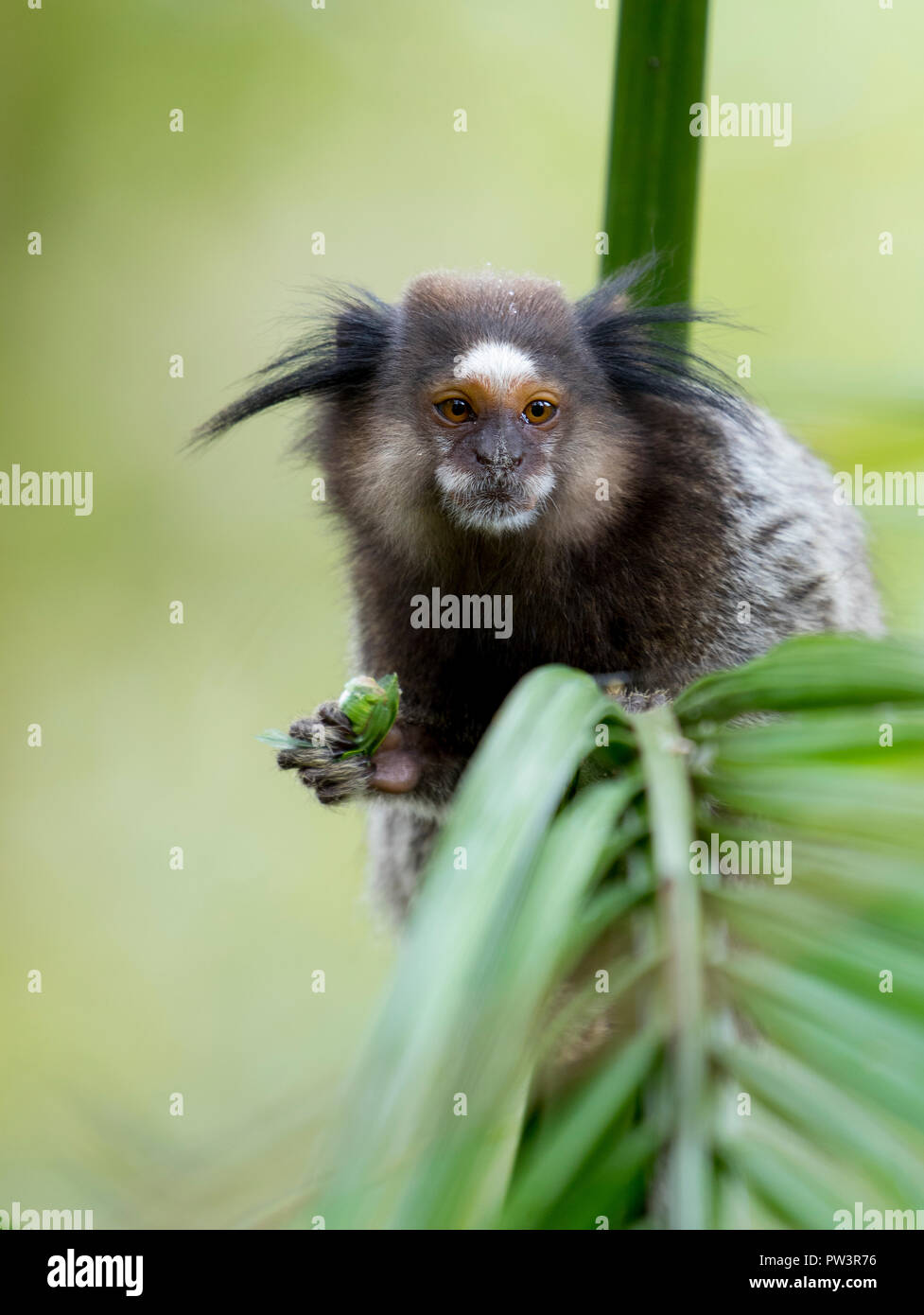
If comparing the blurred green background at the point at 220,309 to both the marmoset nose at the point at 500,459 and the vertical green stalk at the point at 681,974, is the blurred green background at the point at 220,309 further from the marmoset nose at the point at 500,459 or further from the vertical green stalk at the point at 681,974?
the vertical green stalk at the point at 681,974

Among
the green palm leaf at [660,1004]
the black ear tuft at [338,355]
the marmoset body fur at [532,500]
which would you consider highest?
the black ear tuft at [338,355]

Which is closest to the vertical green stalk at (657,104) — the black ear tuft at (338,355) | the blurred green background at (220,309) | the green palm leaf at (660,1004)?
the black ear tuft at (338,355)

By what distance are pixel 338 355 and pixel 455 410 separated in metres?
0.43

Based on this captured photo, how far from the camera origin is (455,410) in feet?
8.49

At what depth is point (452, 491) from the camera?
8.36ft

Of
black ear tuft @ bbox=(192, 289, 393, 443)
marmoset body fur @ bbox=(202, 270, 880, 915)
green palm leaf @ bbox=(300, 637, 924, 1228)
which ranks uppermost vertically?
black ear tuft @ bbox=(192, 289, 393, 443)

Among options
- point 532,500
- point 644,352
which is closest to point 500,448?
point 532,500

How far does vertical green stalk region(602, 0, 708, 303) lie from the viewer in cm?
210

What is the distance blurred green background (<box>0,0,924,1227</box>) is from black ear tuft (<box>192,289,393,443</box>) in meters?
1.74

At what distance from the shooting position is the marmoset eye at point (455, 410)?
2.57m

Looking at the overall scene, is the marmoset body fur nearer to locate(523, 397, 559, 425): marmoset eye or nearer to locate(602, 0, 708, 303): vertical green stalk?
locate(523, 397, 559, 425): marmoset eye

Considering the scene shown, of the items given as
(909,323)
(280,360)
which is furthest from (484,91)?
(280,360)

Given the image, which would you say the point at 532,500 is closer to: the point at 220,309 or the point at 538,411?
the point at 538,411

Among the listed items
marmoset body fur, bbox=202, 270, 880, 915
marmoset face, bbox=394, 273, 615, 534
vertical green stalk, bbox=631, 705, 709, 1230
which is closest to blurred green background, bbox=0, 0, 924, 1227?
marmoset body fur, bbox=202, 270, 880, 915
